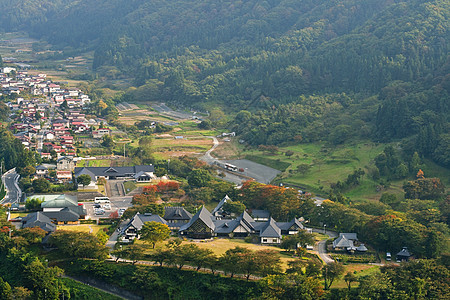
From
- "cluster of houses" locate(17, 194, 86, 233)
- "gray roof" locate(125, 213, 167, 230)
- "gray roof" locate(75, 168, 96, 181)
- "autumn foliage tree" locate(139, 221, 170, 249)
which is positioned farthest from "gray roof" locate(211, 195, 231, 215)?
"gray roof" locate(75, 168, 96, 181)

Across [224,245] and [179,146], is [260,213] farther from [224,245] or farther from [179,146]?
[179,146]

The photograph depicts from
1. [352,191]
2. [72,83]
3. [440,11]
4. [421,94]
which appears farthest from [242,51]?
[352,191]

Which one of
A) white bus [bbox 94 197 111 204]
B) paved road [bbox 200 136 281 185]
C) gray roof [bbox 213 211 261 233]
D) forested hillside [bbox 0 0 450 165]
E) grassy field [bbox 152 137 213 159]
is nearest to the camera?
gray roof [bbox 213 211 261 233]

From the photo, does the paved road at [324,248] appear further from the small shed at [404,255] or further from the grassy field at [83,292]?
the grassy field at [83,292]

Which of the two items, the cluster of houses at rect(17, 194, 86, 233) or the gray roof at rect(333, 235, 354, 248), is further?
the cluster of houses at rect(17, 194, 86, 233)

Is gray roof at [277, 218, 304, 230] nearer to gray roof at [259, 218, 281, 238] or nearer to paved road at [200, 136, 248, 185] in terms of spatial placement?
gray roof at [259, 218, 281, 238]

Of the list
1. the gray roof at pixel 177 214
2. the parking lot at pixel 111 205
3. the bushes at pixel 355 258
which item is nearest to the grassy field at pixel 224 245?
the bushes at pixel 355 258

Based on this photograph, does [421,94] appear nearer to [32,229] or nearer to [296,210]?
[296,210]
